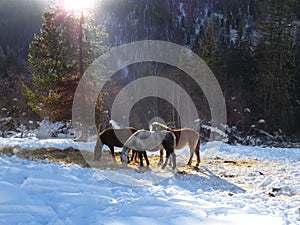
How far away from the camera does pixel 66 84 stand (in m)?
19.4

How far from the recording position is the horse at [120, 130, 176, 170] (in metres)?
10.2

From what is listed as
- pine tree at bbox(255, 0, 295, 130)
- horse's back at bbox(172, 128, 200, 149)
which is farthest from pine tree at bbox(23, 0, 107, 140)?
pine tree at bbox(255, 0, 295, 130)

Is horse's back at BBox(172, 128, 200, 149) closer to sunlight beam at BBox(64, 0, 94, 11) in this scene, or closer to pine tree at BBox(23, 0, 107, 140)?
pine tree at BBox(23, 0, 107, 140)

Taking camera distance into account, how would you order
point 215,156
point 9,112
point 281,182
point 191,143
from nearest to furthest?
point 281,182
point 191,143
point 215,156
point 9,112

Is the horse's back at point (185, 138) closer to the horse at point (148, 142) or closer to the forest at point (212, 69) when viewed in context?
the horse at point (148, 142)

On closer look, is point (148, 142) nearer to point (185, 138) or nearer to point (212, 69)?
point (185, 138)

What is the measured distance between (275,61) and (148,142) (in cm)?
3047

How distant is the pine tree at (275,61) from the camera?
3559 cm

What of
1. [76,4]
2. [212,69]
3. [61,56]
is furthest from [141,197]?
[212,69]

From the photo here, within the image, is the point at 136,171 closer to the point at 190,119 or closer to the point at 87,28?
the point at 87,28

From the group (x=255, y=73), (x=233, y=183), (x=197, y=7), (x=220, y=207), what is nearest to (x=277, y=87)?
(x=255, y=73)

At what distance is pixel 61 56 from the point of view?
19641mm

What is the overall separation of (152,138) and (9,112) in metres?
28.1

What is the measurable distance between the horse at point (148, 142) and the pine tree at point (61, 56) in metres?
10.2
